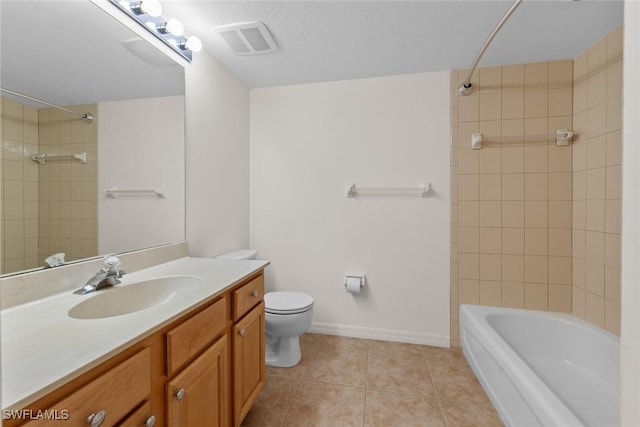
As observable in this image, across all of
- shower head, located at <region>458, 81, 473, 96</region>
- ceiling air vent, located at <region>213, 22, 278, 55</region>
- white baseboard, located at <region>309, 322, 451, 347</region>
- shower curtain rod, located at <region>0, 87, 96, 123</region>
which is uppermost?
ceiling air vent, located at <region>213, 22, 278, 55</region>

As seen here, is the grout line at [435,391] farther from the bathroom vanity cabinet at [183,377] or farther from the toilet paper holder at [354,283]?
the bathroom vanity cabinet at [183,377]

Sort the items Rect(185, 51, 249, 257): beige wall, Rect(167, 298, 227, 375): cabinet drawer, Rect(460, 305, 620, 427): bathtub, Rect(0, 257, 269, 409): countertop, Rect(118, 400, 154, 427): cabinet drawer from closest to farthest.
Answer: Rect(0, 257, 269, 409): countertop, Rect(118, 400, 154, 427): cabinet drawer, Rect(167, 298, 227, 375): cabinet drawer, Rect(460, 305, 620, 427): bathtub, Rect(185, 51, 249, 257): beige wall

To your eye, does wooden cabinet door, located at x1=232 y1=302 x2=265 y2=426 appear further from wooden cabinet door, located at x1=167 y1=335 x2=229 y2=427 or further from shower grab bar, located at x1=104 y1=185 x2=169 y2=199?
shower grab bar, located at x1=104 y1=185 x2=169 y2=199

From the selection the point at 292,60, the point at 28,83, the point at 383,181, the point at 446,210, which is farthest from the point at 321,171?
the point at 28,83

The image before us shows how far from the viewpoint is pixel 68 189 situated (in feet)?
3.43

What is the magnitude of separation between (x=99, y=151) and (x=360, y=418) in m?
1.82

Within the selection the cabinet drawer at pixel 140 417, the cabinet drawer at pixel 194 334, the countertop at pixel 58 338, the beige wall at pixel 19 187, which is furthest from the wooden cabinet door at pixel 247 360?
the beige wall at pixel 19 187

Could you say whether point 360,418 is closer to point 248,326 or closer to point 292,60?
point 248,326

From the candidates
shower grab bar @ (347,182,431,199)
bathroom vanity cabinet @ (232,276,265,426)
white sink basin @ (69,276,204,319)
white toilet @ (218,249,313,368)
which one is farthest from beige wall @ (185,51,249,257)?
shower grab bar @ (347,182,431,199)

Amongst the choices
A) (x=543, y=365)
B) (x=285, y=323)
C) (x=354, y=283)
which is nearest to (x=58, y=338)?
(x=285, y=323)

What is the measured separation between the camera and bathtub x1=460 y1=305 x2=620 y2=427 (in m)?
1.14

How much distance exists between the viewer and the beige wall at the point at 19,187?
86cm

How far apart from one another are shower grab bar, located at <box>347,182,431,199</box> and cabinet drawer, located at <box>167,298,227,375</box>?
4.62 feet

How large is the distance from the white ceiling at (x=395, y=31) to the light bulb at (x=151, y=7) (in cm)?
18
